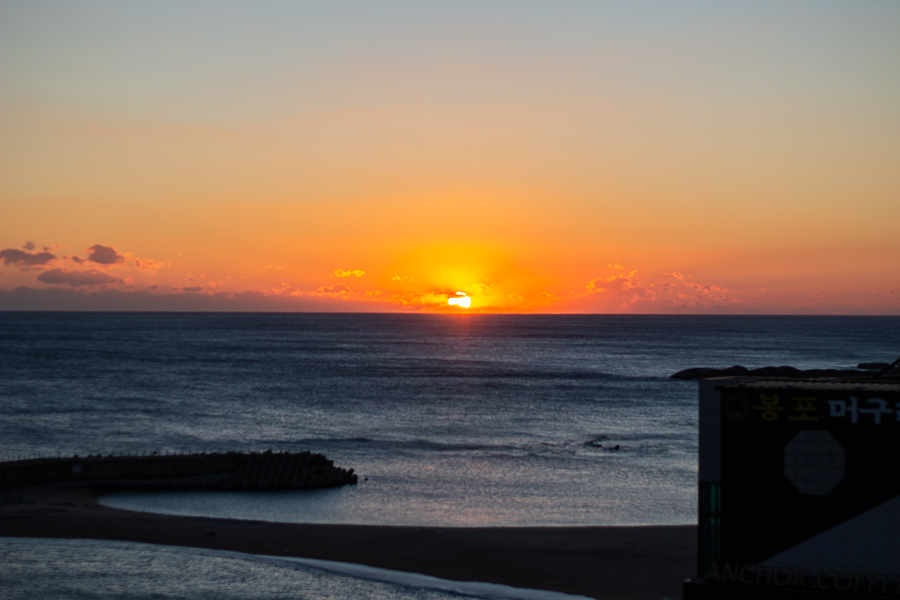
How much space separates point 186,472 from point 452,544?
691 inches

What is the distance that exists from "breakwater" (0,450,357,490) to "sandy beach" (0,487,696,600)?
188 inches

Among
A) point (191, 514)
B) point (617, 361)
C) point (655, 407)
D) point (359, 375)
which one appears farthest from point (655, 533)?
point (617, 361)

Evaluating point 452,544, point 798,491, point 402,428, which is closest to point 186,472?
point 452,544

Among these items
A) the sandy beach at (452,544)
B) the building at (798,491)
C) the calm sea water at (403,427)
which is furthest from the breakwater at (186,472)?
the building at (798,491)

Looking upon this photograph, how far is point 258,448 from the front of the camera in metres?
51.1

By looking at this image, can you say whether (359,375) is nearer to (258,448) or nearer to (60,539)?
(258,448)

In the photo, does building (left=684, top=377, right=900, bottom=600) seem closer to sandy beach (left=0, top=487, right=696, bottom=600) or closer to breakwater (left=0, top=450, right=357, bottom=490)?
sandy beach (left=0, top=487, right=696, bottom=600)

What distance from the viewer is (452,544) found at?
27719 mm

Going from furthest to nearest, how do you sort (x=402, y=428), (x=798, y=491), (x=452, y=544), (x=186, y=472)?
(x=402, y=428), (x=186, y=472), (x=452, y=544), (x=798, y=491)

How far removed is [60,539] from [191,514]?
7.00 m

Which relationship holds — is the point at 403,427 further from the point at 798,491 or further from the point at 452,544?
the point at 798,491

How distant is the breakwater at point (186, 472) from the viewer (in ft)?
121

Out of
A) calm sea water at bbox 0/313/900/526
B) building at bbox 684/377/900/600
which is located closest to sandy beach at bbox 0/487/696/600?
calm sea water at bbox 0/313/900/526

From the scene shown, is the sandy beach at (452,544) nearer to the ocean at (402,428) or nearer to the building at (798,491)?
the ocean at (402,428)
